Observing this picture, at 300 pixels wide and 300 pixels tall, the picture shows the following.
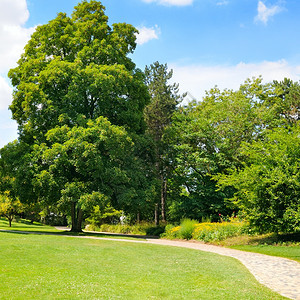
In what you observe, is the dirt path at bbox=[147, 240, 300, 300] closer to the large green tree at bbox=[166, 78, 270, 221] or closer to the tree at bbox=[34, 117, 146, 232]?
the tree at bbox=[34, 117, 146, 232]

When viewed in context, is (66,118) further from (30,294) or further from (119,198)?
(30,294)

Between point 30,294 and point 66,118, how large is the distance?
1791cm

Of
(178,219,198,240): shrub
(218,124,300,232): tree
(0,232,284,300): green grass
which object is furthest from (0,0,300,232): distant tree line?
(0,232,284,300): green grass

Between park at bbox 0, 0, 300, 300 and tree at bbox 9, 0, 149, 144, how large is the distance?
0.10m

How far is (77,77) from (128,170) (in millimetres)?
7732

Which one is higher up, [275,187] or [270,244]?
[275,187]

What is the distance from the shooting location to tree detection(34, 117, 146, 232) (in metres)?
19.7

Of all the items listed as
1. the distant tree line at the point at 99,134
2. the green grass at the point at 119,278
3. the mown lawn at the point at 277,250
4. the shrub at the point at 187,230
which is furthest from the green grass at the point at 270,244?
the green grass at the point at 119,278

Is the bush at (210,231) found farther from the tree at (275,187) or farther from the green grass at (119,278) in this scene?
the green grass at (119,278)

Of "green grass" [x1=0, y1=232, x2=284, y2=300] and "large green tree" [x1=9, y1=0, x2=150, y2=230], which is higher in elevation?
"large green tree" [x1=9, y1=0, x2=150, y2=230]

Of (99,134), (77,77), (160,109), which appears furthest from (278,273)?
(160,109)

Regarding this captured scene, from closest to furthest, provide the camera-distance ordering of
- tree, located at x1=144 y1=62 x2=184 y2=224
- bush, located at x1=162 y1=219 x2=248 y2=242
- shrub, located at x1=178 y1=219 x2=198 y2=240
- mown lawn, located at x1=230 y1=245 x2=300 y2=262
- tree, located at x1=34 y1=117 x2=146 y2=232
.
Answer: mown lawn, located at x1=230 y1=245 x2=300 y2=262 → bush, located at x1=162 y1=219 x2=248 y2=242 → shrub, located at x1=178 y1=219 x2=198 y2=240 → tree, located at x1=34 y1=117 x2=146 y2=232 → tree, located at x1=144 y1=62 x2=184 y2=224

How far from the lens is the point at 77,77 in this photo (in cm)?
2181

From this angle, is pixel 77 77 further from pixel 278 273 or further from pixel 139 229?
pixel 278 273
